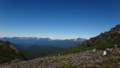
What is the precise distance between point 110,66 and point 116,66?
3.48ft

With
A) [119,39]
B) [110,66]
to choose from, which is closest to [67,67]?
[110,66]

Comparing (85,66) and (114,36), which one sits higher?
(114,36)

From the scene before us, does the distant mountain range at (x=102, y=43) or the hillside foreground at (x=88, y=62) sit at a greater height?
the distant mountain range at (x=102, y=43)

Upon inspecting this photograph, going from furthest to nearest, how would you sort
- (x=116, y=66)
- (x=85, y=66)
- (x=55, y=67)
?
(x=55, y=67), (x=85, y=66), (x=116, y=66)

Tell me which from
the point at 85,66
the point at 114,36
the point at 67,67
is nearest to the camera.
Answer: the point at 85,66

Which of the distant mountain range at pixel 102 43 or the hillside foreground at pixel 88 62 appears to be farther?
the distant mountain range at pixel 102 43

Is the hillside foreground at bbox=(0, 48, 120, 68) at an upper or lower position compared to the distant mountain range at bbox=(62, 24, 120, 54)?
lower

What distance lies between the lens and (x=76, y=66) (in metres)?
30.9

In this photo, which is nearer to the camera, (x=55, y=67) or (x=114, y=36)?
(x=55, y=67)

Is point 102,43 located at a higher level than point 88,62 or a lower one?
higher

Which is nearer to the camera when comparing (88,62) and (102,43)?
(88,62)

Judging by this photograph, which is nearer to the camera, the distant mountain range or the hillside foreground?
the hillside foreground

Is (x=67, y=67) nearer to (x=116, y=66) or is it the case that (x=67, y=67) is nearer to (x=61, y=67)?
(x=61, y=67)

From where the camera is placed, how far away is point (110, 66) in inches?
1097
